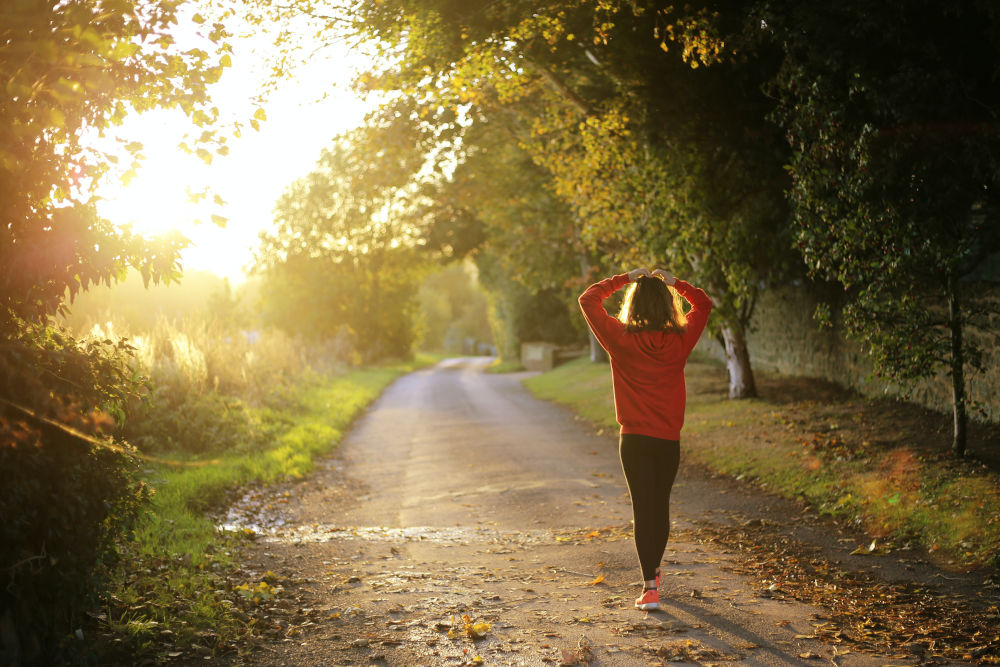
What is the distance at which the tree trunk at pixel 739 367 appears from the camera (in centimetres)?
1741

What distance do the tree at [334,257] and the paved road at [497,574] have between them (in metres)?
30.3

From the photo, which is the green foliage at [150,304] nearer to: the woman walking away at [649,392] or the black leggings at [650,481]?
the woman walking away at [649,392]

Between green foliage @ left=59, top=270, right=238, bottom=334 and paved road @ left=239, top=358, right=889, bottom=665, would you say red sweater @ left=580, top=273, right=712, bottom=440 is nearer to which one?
paved road @ left=239, top=358, right=889, bottom=665

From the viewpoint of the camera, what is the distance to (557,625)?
5.58m

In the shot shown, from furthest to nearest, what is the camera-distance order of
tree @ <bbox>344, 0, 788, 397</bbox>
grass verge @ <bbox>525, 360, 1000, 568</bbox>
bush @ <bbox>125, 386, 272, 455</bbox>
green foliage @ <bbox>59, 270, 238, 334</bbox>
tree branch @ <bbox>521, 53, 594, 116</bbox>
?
tree branch @ <bbox>521, 53, 594, 116</bbox>, green foliage @ <bbox>59, 270, 238, 334</bbox>, bush @ <bbox>125, 386, 272, 455</bbox>, tree @ <bbox>344, 0, 788, 397</bbox>, grass verge @ <bbox>525, 360, 1000, 568</bbox>

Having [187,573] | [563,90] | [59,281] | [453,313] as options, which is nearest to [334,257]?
[563,90]

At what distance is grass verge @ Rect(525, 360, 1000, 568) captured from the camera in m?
7.81

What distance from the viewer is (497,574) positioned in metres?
7.00

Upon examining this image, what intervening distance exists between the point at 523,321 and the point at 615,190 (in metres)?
28.5

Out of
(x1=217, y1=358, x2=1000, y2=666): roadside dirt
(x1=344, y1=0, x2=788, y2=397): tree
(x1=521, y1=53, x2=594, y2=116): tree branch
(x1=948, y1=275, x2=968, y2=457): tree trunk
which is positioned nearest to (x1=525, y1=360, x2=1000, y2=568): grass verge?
(x1=948, y1=275, x2=968, y2=457): tree trunk

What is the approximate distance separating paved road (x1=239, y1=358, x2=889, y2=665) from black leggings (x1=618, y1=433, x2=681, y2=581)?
438 mm

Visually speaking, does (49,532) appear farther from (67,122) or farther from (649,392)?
(649,392)

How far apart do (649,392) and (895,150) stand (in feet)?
14.2

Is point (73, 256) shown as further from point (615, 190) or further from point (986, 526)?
point (615, 190)
